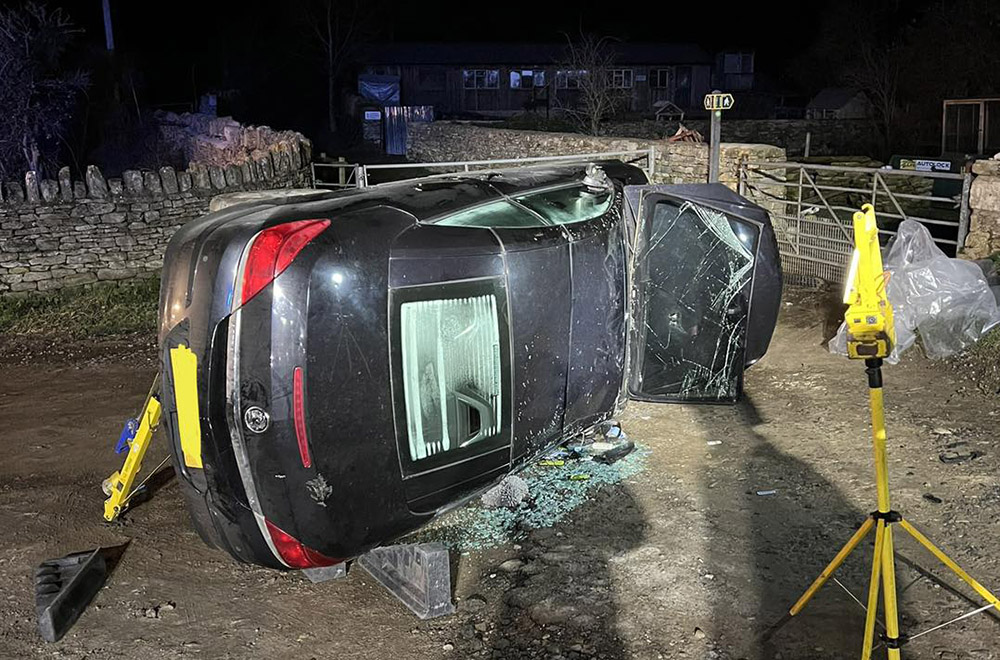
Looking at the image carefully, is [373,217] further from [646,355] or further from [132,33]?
[132,33]

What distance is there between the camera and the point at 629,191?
17.5 ft

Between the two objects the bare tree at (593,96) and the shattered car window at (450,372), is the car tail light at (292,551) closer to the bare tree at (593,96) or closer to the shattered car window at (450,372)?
the shattered car window at (450,372)

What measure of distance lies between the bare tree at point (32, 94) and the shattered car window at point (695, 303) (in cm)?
1994

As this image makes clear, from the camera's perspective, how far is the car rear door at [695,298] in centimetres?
550

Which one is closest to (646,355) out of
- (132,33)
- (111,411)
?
(111,411)

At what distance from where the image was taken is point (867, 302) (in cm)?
329

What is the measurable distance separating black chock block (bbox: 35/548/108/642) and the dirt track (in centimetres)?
7

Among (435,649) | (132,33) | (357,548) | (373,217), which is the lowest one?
(435,649)

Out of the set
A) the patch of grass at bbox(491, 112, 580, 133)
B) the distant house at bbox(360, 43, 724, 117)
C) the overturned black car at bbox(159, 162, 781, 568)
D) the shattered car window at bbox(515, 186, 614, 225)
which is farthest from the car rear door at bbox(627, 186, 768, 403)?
the distant house at bbox(360, 43, 724, 117)

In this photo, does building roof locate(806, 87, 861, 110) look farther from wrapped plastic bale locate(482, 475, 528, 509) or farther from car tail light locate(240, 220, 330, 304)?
car tail light locate(240, 220, 330, 304)

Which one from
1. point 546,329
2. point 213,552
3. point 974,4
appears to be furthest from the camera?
point 974,4

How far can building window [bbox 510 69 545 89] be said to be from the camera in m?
48.6

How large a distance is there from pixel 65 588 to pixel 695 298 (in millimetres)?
3921

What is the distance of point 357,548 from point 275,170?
11.0 meters
